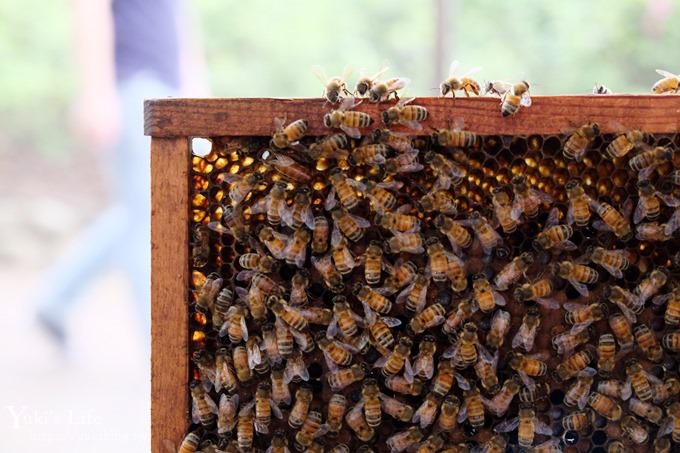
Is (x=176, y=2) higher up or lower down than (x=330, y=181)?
higher up

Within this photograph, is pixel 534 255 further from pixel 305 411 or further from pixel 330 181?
pixel 305 411

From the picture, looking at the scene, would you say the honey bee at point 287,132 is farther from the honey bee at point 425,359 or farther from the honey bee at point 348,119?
the honey bee at point 425,359

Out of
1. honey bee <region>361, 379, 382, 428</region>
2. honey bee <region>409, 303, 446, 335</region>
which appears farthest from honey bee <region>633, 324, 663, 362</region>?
honey bee <region>361, 379, 382, 428</region>

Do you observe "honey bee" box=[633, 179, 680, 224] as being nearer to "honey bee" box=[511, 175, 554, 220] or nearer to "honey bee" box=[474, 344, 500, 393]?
"honey bee" box=[511, 175, 554, 220]

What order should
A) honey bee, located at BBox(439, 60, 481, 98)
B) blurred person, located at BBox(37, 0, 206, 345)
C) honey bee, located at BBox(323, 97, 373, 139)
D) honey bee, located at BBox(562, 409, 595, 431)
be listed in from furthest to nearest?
blurred person, located at BBox(37, 0, 206, 345) < honey bee, located at BBox(439, 60, 481, 98) < honey bee, located at BBox(562, 409, 595, 431) < honey bee, located at BBox(323, 97, 373, 139)

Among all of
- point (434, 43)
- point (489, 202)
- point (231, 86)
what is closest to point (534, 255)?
point (489, 202)

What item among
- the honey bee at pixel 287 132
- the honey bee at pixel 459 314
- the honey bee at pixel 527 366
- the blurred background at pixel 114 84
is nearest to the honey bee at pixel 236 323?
the honey bee at pixel 287 132

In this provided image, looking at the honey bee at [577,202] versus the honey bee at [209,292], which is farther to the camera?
the honey bee at [209,292]
